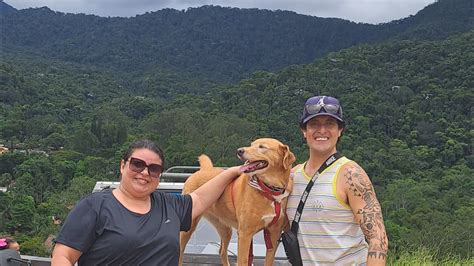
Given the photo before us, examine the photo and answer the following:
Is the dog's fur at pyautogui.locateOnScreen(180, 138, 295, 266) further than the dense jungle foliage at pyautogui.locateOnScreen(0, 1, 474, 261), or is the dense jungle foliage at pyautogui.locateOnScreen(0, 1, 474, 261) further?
the dense jungle foliage at pyautogui.locateOnScreen(0, 1, 474, 261)

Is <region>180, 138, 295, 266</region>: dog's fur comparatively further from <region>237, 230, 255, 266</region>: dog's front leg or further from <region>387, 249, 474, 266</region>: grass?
<region>387, 249, 474, 266</region>: grass

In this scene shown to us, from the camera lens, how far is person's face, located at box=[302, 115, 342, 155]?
250cm

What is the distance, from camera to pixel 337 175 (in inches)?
95.1

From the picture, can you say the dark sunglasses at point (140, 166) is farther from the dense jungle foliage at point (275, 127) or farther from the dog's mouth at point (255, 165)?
the dense jungle foliage at point (275, 127)

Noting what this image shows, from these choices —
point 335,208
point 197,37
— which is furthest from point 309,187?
point 197,37

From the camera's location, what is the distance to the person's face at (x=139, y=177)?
2.43 m

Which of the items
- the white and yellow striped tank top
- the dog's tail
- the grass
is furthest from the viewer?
the grass

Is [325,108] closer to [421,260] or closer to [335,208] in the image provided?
[335,208]

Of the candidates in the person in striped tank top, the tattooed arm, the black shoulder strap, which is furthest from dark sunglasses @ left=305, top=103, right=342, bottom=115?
the tattooed arm

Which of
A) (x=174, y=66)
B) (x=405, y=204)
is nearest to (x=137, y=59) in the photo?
(x=174, y=66)

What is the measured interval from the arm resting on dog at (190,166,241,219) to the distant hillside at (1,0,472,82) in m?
118

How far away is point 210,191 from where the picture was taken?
9.75 feet

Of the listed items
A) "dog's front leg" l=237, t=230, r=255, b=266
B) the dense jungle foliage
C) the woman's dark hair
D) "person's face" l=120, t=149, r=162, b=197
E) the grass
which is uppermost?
the woman's dark hair

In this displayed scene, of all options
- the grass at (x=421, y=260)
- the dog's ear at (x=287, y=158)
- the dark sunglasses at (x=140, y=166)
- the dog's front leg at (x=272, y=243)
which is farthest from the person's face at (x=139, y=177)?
the grass at (x=421, y=260)
